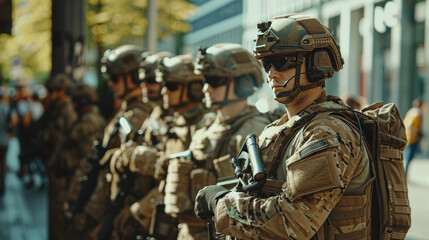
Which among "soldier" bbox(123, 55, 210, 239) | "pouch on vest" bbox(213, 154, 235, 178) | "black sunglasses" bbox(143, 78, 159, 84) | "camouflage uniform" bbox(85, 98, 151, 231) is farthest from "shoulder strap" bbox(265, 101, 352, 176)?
"camouflage uniform" bbox(85, 98, 151, 231)

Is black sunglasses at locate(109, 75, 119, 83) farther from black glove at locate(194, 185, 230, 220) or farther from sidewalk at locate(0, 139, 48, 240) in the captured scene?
black glove at locate(194, 185, 230, 220)

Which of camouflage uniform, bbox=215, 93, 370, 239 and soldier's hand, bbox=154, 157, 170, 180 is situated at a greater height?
camouflage uniform, bbox=215, 93, 370, 239

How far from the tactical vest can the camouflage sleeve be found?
0.11m

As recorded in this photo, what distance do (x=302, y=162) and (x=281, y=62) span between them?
0.55 metres

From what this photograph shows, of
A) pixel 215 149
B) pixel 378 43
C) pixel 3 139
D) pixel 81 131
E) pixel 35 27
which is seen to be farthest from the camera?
pixel 35 27

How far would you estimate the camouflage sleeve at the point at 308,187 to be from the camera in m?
2.71

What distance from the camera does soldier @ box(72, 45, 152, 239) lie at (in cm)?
667

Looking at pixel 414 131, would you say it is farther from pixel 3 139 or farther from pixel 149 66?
pixel 149 66

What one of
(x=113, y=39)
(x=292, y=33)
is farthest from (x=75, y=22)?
(x=292, y=33)

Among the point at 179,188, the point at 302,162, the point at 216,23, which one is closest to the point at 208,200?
the point at 302,162

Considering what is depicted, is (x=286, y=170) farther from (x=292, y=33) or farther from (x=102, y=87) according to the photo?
(x=102, y=87)

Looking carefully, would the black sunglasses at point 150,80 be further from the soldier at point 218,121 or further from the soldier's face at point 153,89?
the soldier at point 218,121

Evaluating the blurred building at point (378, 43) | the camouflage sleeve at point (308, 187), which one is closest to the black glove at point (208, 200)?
the camouflage sleeve at point (308, 187)

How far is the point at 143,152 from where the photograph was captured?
18.5ft
